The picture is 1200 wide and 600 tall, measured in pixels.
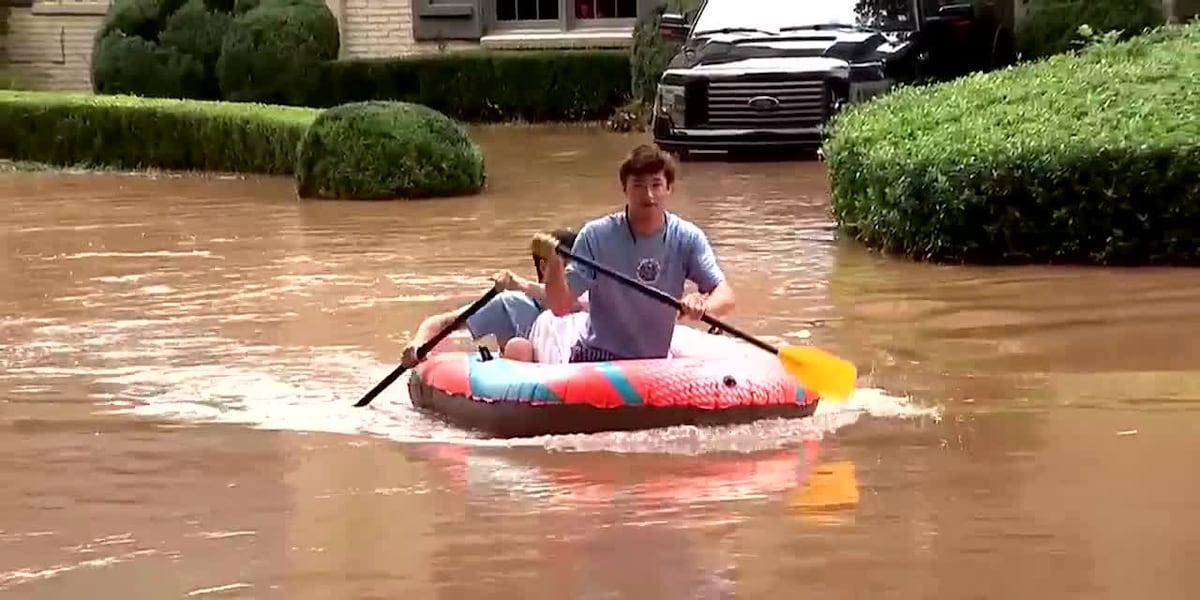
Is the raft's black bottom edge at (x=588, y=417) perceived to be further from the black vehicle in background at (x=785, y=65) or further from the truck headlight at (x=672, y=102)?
the truck headlight at (x=672, y=102)

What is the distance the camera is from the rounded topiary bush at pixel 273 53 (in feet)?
82.1

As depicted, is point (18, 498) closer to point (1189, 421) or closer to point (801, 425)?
A: point (801, 425)

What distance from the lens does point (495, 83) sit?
25531 millimetres

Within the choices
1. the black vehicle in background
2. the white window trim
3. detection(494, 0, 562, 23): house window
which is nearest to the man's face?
the black vehicle in background

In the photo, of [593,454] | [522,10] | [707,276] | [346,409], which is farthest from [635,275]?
[522,10]

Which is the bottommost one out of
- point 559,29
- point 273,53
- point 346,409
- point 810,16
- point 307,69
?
point 346,409

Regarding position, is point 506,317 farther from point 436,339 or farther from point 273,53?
point 273,53

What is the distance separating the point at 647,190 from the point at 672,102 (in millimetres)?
10635

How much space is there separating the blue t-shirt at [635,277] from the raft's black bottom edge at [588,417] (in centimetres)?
47

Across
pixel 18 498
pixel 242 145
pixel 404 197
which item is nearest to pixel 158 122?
pixel 242 145

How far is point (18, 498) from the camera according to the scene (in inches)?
283

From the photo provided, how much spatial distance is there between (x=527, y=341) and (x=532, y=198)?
820 centimetres

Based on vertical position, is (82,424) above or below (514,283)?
below

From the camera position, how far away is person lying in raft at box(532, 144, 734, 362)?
7879 mm
